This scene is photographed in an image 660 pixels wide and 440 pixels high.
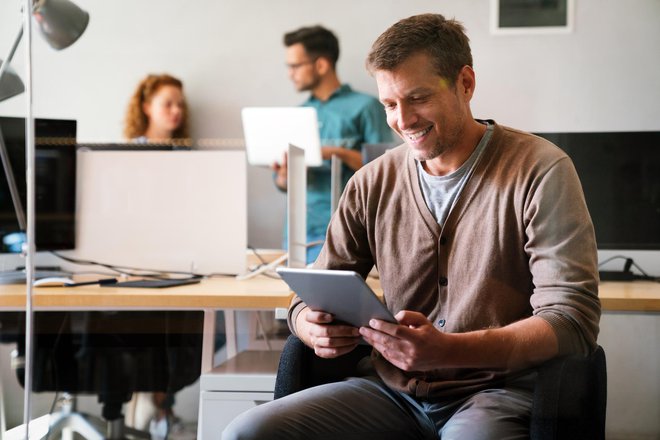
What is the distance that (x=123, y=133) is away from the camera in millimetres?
2447

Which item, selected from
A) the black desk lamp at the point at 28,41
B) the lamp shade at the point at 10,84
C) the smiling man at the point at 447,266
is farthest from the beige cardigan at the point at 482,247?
the lamp shade at the point at 10,84

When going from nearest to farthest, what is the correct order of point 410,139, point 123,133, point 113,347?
1. point 410,139
2. point 113,347
3. point 123,133

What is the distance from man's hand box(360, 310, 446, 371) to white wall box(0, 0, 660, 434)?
16.1 inches

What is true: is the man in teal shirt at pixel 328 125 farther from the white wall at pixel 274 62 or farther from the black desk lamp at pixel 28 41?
the black desk lamp at pixel 28 41

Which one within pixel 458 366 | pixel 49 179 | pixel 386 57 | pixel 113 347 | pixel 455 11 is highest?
pixel 455 11

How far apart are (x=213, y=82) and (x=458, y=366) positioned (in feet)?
5.38

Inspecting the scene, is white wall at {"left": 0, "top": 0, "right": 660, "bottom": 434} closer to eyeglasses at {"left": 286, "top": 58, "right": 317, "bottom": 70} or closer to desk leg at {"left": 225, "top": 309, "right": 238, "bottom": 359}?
eyeglasses at {"left": 286, "top": 58, "right": 317, "bottom": 70}

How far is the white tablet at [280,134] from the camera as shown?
1.79 metres

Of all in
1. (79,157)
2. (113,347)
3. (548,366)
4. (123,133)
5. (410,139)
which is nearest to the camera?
(548,366)

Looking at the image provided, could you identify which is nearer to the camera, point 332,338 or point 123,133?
point 332,338

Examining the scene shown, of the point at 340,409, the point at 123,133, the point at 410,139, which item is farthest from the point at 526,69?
the point at 123,133

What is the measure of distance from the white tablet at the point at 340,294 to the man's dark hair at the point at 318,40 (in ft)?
2.48

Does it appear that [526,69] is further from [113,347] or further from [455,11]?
[113,347]

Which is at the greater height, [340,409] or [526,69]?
[526,69]
